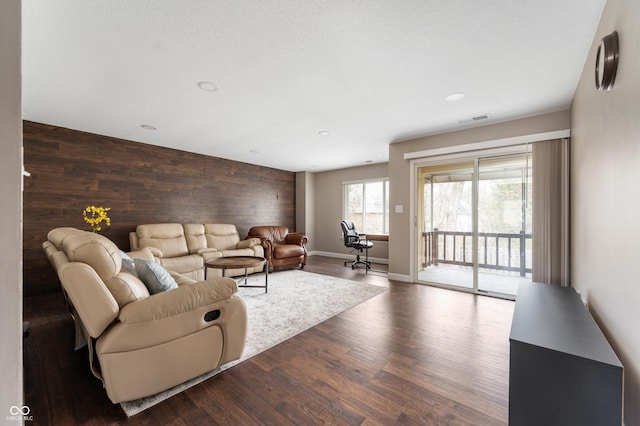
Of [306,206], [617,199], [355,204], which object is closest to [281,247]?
[306,206]

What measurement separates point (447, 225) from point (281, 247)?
3.12 meters

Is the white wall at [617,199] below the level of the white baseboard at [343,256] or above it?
above

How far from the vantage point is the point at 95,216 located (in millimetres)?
4035

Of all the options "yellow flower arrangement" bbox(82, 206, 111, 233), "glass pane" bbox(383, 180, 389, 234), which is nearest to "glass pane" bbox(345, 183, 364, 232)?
"glass pane" bbox(383, 180, 389, 234)

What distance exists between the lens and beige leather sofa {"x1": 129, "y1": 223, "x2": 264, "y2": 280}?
164 inches

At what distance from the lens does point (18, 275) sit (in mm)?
881

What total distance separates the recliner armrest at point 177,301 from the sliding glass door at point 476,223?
11.5 ft

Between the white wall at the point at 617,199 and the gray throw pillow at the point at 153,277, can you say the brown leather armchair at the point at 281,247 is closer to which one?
the gray throw pillow at the point at 153,277

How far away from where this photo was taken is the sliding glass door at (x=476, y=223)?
3.51 metres

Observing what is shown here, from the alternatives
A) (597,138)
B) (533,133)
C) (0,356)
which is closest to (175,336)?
(0,356)

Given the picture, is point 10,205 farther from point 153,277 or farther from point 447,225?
point 447,225

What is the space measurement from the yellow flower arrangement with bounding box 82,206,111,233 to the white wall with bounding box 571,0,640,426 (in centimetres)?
532

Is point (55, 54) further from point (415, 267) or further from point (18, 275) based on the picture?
point (415, 267)

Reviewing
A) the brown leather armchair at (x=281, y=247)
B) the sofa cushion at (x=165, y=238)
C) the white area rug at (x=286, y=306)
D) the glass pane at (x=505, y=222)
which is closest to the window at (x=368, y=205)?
the brown leather armchair at (x=281, y=247)
